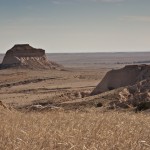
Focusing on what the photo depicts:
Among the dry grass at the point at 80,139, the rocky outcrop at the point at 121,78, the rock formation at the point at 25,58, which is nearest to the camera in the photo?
the dry grass at the point at 80,139

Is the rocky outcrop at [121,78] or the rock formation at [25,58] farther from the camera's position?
the rock formation at [25,58]

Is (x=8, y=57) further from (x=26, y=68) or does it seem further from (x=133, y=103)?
(x=133, y=103)

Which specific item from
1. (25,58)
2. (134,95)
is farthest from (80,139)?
(25,58)

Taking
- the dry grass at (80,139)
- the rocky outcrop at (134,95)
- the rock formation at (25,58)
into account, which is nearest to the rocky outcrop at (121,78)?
the rocky outcrop at (134,95)

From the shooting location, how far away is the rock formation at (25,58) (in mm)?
95875

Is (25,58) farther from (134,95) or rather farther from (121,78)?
(134,95)

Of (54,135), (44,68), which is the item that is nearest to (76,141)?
(54,135)

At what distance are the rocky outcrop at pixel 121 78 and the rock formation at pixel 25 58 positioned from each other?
57229mm

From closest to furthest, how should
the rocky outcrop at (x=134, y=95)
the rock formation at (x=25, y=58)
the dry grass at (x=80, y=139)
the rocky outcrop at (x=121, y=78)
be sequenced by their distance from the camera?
the dry grass at (x=80, y=139) < the rocky outcrop at (x=134, y=95) < the rocky outcrop at (x=121, y=78) < the rock formation at (x=25, y=58)

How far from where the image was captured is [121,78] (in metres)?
37.9

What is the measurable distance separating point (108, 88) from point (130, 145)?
33191 mm

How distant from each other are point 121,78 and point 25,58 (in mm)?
61158

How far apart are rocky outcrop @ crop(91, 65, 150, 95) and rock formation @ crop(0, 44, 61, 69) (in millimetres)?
57229

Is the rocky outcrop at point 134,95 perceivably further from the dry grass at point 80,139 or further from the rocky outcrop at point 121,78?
the dry grass at point 80,139
